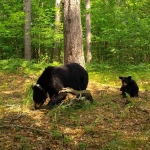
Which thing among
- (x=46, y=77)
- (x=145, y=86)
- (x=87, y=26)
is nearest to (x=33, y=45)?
(x=87, y=26)

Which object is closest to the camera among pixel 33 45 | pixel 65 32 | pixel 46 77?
pixel 46 77

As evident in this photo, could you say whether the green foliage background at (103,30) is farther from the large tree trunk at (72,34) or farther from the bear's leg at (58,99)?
the bear's leg at (58,99)

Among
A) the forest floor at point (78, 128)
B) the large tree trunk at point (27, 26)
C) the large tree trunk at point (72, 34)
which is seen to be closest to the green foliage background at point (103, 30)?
the large tree trunk at point (27, 26)

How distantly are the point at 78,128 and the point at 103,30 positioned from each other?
1461 centimetres

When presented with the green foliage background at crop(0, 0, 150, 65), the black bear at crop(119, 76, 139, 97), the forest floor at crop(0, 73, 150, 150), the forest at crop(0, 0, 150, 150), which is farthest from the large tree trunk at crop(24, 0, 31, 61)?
the forest floor at crop(0, 73, 150, 150)

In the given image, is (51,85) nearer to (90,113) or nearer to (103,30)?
(90,113)

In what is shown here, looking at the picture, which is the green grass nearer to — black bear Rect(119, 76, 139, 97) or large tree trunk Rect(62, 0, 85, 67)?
black bear Rect(119, 76, 139, 97)

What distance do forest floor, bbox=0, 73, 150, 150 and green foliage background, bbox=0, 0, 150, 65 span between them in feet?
22.1

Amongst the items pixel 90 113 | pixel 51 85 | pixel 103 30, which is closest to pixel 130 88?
pixel 90 113

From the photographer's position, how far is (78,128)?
4.78m

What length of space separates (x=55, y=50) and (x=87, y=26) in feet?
11.7

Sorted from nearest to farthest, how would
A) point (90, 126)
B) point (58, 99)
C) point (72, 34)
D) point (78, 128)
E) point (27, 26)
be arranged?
point (78, 128) < point (90, 126) < point (58, 99) < point (72, 34) < point (27, 26)

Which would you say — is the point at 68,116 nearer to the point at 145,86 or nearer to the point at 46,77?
the point at 46,77

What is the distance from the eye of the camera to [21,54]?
65.5ft
